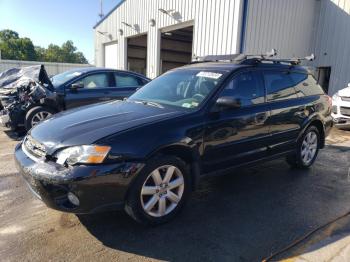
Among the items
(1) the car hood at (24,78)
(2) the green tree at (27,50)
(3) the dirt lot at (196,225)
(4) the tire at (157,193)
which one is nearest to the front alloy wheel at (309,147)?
(3) the dirt lot at (196,225)

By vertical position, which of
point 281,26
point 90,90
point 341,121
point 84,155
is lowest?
point 341,121

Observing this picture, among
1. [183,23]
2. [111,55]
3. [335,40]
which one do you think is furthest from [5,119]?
[111,55]

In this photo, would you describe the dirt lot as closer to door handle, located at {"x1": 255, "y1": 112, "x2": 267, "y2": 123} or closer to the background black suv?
door handle, located at {"x1": 255, "y1": 112, "x2": 267, "y2": 123}

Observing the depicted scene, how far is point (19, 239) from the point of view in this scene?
282cm

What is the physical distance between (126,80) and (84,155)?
5.36m

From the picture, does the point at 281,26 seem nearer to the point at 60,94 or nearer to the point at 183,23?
the point at 183,23

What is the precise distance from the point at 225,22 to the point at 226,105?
770cm

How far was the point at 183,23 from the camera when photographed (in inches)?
487

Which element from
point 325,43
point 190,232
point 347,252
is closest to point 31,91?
point 190,232

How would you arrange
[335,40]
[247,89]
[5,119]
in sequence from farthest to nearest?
[335,40], [5,119], [247,89]

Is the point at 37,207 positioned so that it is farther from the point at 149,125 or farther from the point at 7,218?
the point at 149,125

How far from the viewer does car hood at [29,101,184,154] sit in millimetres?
2783

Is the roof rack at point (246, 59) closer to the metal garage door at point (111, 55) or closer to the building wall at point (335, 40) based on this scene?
the building wall at point (335, 40)

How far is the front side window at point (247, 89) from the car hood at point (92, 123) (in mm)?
809
